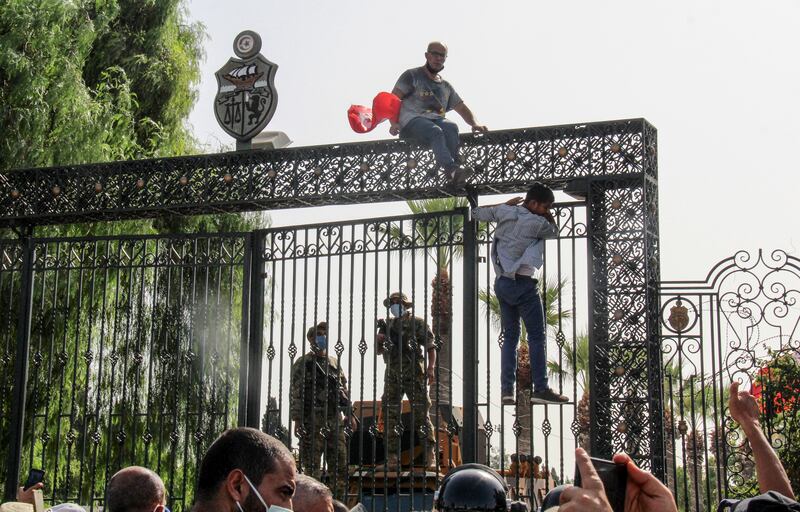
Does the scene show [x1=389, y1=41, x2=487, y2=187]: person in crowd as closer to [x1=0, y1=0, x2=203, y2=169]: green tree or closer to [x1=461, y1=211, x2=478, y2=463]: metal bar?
[x1=461, y1=211, x2=478, y2=463]: metal bar

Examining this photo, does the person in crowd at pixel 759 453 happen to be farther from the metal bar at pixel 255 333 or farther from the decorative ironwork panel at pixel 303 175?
the metal bar at pixel 255 333

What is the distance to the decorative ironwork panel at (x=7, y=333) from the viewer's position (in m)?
11.8

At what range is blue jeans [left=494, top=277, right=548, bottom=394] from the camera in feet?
30.2

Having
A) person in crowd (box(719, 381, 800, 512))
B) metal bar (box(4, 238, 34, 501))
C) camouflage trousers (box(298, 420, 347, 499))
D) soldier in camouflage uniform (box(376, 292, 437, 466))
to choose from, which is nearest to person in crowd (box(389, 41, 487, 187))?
soldier in camouflage uniform (box(376, 292, 437, 466))

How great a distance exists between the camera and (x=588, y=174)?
31.1 ft

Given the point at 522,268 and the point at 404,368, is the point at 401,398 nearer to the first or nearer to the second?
the point at 404,368

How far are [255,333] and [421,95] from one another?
275 centimetres

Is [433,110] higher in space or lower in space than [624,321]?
higher

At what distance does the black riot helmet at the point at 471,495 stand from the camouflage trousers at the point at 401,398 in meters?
5.78

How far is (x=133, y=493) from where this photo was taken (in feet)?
15.5

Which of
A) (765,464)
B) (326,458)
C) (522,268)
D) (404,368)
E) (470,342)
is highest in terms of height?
(522,268)

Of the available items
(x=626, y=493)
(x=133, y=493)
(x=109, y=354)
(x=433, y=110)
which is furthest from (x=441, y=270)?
(x=626, y=493)

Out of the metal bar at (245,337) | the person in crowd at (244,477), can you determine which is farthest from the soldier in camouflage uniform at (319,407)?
the person in crowd at (244,477)

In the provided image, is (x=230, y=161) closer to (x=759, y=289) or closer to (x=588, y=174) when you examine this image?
(x=588, y=174)
